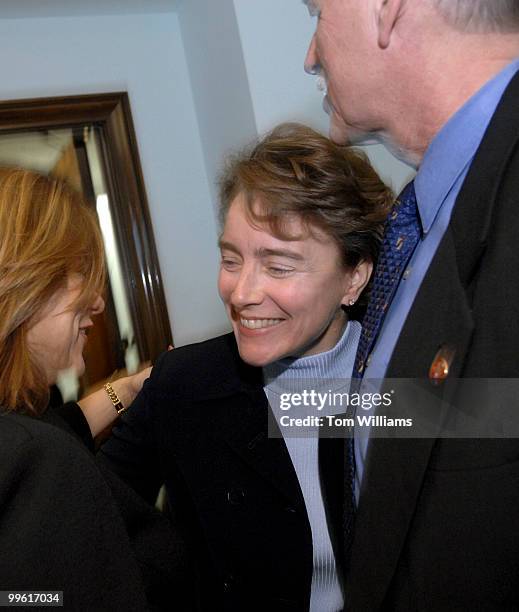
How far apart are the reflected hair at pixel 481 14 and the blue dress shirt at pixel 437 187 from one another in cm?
5

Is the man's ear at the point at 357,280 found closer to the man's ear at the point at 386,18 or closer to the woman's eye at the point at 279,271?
the woman's eye at the point at 279,271

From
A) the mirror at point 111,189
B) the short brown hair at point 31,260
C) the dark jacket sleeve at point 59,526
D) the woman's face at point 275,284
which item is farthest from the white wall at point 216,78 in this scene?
the dark jacket sleeve at point 59,526

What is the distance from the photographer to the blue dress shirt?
0.76 m

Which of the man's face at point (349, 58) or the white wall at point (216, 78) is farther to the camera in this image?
the white wall at point (216, 78)

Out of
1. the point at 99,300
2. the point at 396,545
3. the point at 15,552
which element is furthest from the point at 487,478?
the point at 99,300

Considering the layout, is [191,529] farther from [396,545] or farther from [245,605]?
[396,545]

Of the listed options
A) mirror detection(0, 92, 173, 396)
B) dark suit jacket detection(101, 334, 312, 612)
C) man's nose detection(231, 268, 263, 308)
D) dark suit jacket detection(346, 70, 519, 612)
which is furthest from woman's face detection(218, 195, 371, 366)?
mirror detection(0, 92, 173, 396)

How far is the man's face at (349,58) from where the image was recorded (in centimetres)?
83

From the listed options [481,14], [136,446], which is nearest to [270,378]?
[136,446]

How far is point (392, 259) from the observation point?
37.9 inches

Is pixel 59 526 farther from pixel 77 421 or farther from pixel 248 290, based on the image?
pixel 77 421

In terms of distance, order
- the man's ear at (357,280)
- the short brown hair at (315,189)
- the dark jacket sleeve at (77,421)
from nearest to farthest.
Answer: the short brown hair at (315,189), the man's ear at (357,280), the dark jacket sleeve at (77,421)

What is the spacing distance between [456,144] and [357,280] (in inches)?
22.4

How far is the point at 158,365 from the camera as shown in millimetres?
1437
